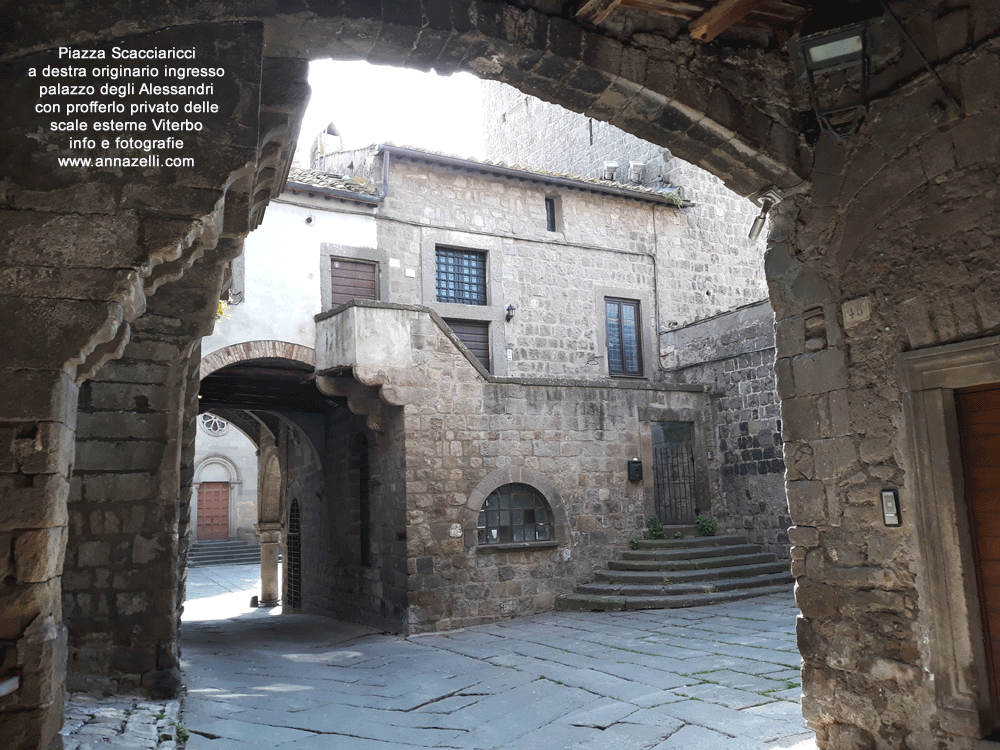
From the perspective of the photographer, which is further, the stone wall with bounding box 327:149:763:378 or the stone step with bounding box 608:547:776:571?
the stone wall with bounding box 327:149:763:378

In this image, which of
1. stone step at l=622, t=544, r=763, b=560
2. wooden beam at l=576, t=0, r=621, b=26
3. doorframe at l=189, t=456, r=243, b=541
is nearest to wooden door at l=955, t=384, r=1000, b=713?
wooden beam at l=576, t=0, r=621, b=26

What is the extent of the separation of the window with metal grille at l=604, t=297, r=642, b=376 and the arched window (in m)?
5.00

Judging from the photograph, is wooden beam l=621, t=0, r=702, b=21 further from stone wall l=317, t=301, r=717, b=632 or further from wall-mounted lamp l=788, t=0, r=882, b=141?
stone wall l=317, t=301, r=717, b=632

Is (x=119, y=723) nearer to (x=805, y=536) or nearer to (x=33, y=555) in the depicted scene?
(x=33, y=555)

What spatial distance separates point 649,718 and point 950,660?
6.92 feet

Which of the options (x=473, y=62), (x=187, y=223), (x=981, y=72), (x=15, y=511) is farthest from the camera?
(x=473, y=62)

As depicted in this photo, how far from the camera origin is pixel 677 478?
13289mm

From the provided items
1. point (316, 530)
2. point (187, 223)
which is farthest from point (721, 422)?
point (187, 223)

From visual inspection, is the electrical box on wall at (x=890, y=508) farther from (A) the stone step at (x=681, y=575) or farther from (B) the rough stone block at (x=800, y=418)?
(A) the stone step at (x=681, y=575)

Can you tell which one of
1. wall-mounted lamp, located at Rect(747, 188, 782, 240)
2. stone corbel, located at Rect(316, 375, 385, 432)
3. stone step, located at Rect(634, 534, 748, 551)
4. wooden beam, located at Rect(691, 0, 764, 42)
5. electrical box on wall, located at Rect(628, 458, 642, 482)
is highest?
wooden beam, located at Rect(691, 0, 764, 42)

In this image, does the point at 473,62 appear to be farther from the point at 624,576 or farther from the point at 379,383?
the point at 624,576

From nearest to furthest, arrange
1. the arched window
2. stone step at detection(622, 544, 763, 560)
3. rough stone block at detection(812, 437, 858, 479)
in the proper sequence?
1. rough stone block at detection(812, 437, 858, 479)
2. the arched window
3. stone step at detection(622, 544, 763, 560)

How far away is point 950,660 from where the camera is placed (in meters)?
3.63

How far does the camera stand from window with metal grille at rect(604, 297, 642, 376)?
51.3 ft
